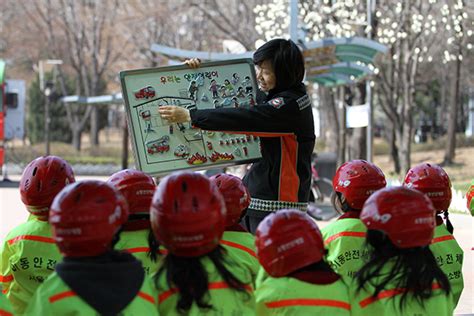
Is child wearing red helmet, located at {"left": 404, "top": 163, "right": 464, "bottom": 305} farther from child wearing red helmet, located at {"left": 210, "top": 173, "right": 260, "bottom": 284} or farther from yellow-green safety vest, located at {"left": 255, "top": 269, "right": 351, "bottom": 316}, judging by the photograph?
yellow-green safety vest, located at {"left": 255, "top": 269, "right": 351, "bottom": 316}

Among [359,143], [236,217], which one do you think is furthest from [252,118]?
[359,143]

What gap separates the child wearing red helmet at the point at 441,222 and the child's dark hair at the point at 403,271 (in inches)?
43.5

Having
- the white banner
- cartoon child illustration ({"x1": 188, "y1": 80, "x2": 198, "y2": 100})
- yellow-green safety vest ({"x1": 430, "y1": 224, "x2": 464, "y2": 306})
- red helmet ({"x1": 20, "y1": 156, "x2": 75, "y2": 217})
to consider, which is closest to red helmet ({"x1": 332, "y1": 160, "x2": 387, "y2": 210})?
yellow-green safety vest ({"x1": 430, "y1": 224, "x2": 464, "y2": 306})

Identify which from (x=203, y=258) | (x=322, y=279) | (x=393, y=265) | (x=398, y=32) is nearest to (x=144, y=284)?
(x=203, y=258)

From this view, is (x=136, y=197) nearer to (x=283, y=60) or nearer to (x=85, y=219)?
(x=283, y=60)

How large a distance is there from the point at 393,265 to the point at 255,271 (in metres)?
0.75

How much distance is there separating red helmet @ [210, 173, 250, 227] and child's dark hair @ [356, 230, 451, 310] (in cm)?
100

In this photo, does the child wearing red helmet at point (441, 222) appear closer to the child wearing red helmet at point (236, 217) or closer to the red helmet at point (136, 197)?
the child wearing red helmet at point (236, 217)

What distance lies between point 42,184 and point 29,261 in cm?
41

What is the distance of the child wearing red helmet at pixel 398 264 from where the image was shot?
370 cm

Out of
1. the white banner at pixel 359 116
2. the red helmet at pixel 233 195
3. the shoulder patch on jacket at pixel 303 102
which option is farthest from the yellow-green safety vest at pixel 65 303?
the white banner at pixel 359 116

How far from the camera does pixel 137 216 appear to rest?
454cm

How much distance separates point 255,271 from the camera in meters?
4.21

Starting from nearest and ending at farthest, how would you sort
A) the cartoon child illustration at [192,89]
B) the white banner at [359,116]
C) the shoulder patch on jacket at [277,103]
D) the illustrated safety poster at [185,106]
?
the shoulder patch on jacket at [277,103], the illustrated safety poster at [185,106], the cartoon child illustration at [192,89], the white banner at [359,116]
